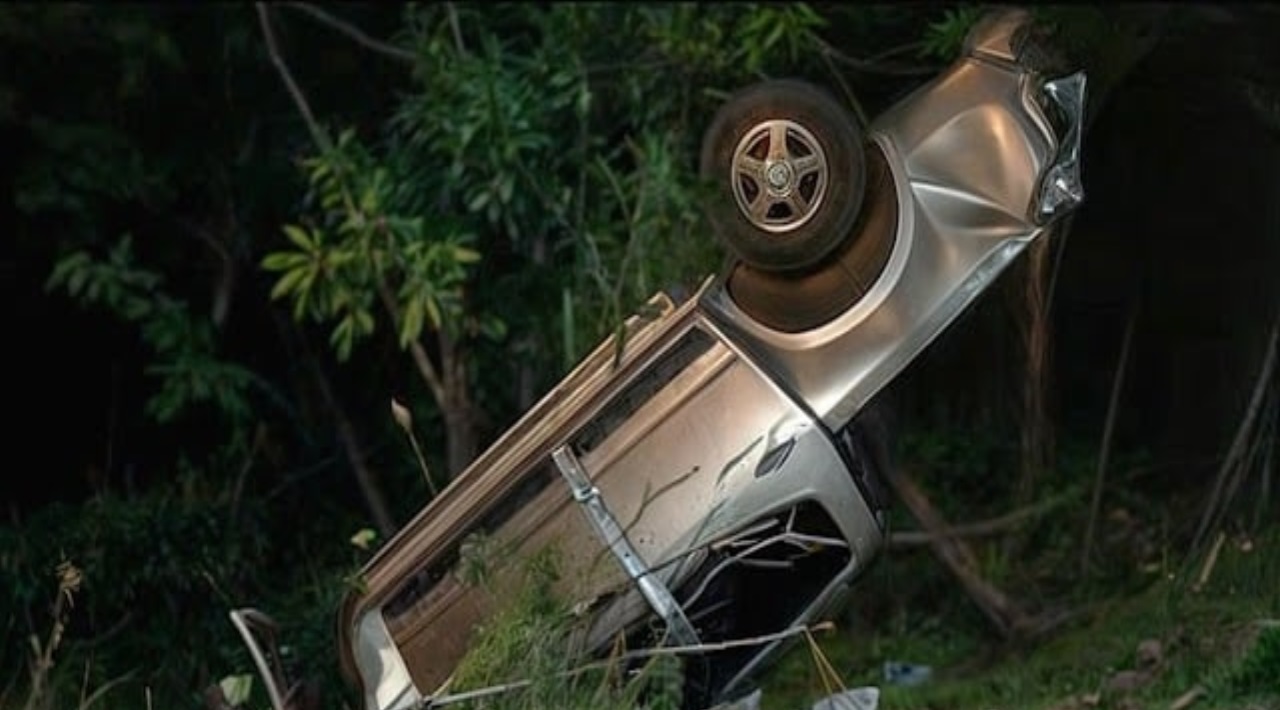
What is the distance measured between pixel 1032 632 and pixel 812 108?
3446mm

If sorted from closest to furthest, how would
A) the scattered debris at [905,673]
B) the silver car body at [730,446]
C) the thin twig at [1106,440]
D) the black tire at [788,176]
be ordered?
the silver car body at [730,446], the black tire at [788,176], the scattered debris at [905,673], the thin twig at [1106,440]

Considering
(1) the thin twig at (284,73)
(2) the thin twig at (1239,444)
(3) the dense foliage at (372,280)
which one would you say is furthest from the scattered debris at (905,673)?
(1) the thin twig at (284,73)

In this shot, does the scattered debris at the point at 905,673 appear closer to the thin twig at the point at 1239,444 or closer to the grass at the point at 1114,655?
the grass at the point at 1114,655

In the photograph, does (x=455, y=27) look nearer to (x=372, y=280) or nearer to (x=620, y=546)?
(x=372, y=280)

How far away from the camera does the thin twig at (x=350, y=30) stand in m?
10.6

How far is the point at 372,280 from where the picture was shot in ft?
31.5

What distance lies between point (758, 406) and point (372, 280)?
3.10m

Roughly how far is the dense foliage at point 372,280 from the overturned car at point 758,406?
50.2 inches

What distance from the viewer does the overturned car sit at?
6.83 m

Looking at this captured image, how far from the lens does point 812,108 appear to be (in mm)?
7168

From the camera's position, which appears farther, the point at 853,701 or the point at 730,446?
the point at 730,446

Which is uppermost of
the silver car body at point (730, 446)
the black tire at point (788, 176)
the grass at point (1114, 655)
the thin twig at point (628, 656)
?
the black tire at point (788, 176)

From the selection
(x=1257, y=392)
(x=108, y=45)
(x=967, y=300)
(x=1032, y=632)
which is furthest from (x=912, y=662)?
(x=108, y=45)

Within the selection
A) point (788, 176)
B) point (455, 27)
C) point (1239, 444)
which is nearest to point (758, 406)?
point (788, 176)
